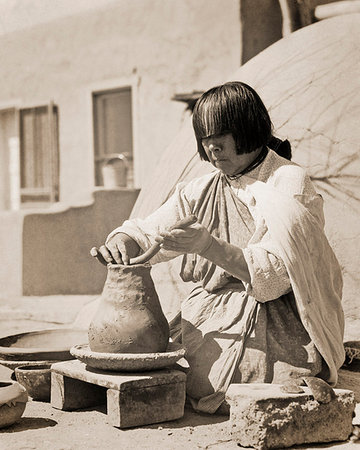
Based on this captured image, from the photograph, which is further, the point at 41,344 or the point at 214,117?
the point at 41,344

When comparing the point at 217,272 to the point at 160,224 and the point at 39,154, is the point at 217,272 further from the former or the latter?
the point at 39,154

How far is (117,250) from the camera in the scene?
364 centimetres

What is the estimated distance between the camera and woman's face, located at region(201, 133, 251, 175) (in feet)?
11.8

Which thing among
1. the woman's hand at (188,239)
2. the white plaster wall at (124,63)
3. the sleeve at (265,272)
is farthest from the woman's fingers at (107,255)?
the white plaster wall at (124,63)

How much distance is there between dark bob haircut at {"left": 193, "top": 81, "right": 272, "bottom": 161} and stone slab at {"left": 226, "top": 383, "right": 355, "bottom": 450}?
1.25m

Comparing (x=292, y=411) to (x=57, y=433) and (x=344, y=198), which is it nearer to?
(x=57, y=433)

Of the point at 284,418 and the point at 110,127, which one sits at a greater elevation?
the point at 110,127

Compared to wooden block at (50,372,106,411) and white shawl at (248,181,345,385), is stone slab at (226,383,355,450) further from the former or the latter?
wooden block at (50,372,106,411)

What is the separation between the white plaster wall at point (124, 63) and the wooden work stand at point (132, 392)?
4.98m

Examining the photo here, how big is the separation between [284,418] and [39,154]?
29.5 feet

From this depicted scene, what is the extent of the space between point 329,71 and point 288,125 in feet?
1.89

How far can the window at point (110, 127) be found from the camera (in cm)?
1048

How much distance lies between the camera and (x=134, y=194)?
862 centimetres

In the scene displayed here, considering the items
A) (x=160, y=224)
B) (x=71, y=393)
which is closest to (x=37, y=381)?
(x=71, y=393)
